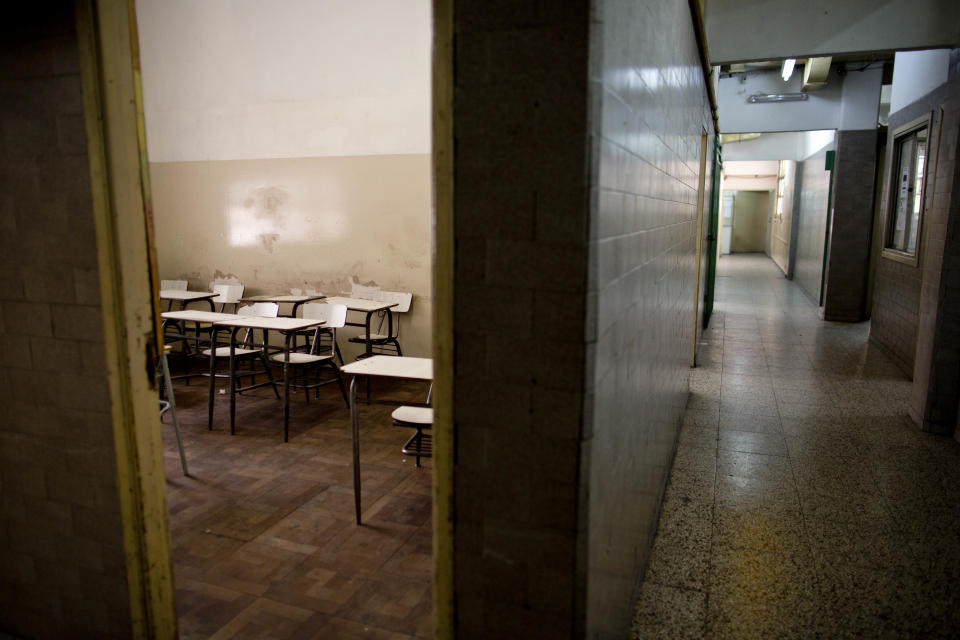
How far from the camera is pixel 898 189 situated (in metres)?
6.86

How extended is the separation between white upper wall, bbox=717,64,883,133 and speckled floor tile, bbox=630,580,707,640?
8114 millimetres

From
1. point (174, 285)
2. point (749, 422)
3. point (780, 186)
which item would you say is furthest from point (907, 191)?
point (780, 186)

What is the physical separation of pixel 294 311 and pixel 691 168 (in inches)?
140

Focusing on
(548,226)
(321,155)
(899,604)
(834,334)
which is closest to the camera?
(548,226)

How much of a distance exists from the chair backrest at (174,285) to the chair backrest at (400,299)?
235 centimetres

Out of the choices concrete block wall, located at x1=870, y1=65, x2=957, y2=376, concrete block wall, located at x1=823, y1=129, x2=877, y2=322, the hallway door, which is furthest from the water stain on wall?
the hallway door

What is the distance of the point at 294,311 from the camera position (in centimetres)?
560


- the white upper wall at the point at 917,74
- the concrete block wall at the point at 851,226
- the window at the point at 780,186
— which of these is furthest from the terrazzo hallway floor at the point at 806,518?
the window at the point at 780,186

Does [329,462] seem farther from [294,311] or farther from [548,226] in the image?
[548,226]

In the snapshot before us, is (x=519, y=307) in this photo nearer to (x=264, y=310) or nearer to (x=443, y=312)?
(x=443, y=312)

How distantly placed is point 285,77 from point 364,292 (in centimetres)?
222

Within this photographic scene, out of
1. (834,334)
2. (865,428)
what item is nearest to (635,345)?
(865,428)

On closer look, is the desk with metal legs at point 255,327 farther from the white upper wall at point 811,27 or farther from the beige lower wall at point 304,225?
the white upper wall at point 811,27

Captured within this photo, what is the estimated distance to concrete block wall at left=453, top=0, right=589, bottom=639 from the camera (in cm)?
131
